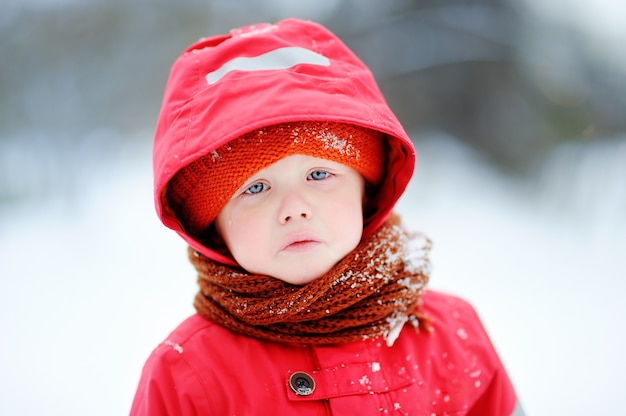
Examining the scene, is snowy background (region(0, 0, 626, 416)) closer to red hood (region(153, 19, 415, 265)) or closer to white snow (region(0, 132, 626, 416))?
white snow (region(0, 132, 626, 416))

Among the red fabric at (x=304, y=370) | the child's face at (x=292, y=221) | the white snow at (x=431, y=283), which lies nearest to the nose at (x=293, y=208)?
the child's face at (x=292, y=221)

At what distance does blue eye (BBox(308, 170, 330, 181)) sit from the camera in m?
0.99

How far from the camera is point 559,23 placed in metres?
2.93

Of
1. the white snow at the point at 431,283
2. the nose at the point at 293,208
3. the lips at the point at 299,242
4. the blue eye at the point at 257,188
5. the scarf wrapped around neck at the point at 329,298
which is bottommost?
the white snow at the point at 431,283

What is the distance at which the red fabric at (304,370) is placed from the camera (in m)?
0.95

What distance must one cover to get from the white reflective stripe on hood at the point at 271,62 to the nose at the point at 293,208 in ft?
0.65

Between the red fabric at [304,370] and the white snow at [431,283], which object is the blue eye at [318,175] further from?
the white snow at [431,283]

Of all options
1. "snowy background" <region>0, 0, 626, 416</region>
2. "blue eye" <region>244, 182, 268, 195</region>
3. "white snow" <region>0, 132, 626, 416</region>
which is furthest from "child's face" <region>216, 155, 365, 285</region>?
"snowy background" <region>0, 0, 626, 416</region>

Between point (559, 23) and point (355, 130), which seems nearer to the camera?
point (355, 130)

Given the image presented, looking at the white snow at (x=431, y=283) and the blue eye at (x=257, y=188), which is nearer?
the blue eye at (x=257, y=188)

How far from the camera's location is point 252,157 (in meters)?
0.93

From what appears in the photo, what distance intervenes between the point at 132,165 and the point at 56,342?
1.37 metres

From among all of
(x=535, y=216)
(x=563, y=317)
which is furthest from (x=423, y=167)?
(x=563, y=317)

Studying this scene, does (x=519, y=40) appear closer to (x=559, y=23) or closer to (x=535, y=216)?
(x=559, y=23)
